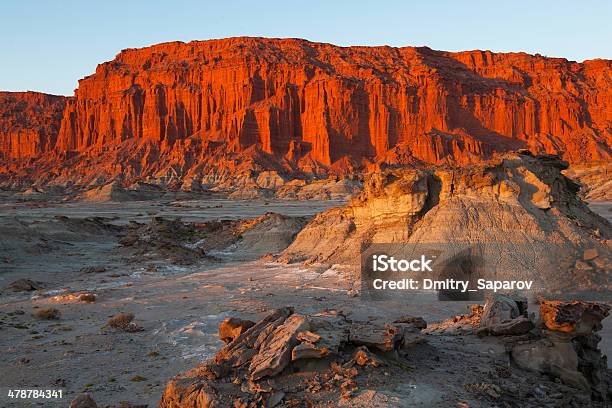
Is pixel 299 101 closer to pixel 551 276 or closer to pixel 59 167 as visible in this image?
pixel 59 167

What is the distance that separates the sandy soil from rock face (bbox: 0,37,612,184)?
95.2 m

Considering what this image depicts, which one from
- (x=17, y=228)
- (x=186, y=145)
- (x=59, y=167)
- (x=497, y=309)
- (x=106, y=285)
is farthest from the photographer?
(x=59, y=167)

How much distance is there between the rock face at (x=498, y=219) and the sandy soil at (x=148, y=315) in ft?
8.45

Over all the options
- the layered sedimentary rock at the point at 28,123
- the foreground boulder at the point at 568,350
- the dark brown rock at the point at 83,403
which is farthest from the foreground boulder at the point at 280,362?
the layered sedimentary rock at the point at 28,123

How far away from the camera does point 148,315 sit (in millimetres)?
14062

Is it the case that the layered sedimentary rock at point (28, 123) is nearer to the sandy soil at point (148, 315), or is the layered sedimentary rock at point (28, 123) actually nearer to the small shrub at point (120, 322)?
the sandy soil at point (148, 315)

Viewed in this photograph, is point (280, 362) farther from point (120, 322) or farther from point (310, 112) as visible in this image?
point (310, 112)

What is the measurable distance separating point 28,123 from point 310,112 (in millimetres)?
107515

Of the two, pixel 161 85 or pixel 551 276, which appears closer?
pixel 551 276

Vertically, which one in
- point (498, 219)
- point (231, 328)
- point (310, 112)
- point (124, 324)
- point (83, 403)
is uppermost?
point (310, 112)

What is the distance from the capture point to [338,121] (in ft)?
428

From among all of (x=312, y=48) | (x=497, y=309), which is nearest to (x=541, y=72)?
(x=312, y=48)

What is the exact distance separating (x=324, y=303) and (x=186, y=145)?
120 m

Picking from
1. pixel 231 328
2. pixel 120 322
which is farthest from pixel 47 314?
pixel 231 328
